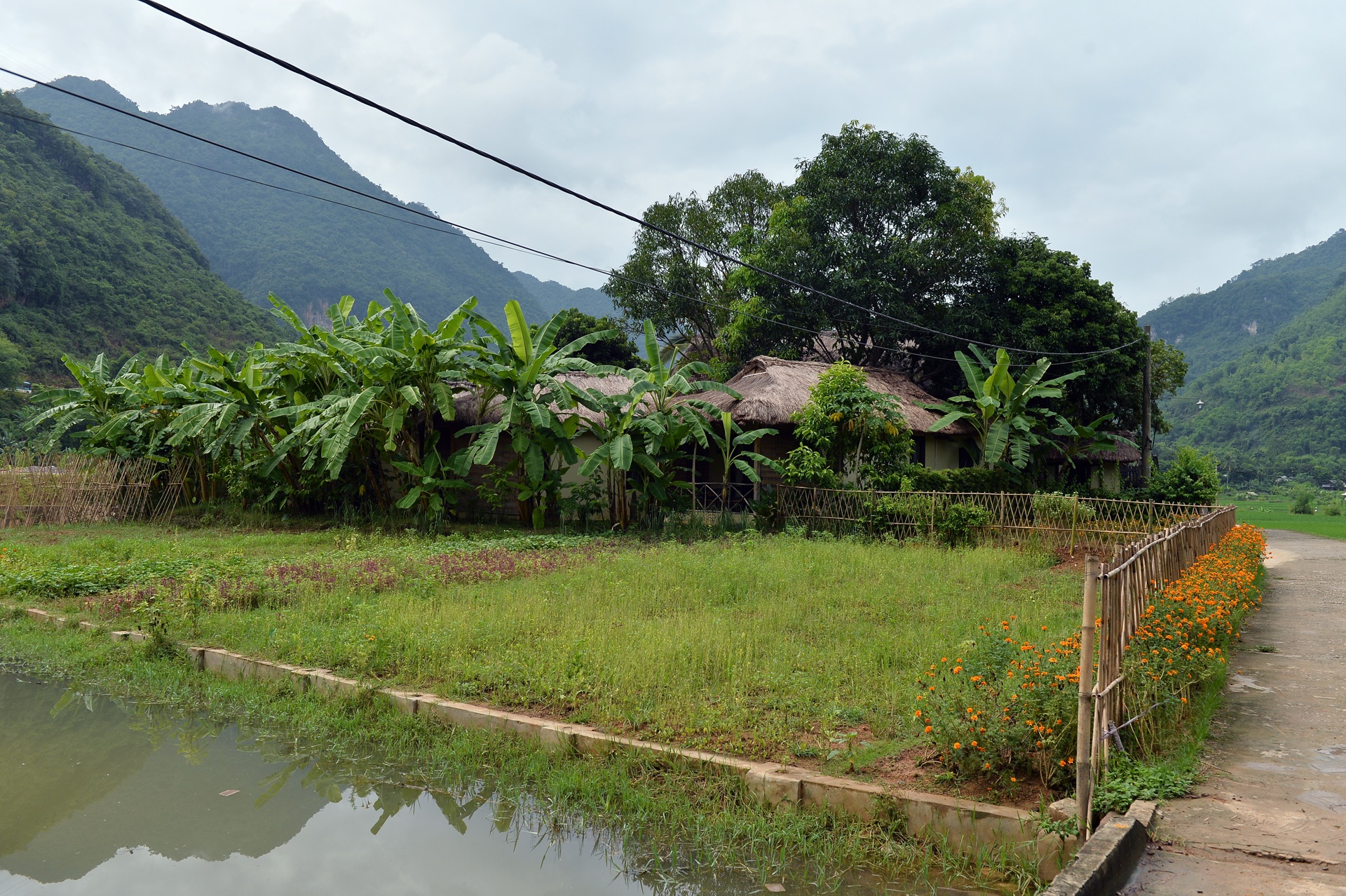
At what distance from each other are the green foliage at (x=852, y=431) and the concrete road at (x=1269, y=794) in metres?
8.72

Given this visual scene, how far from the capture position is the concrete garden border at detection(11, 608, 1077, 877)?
3664 millimetres

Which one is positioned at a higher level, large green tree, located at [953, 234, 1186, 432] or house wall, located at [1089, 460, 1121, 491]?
large green tree, located at [953, 234, 1186, 432]

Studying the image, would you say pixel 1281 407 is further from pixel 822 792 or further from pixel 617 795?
pixel 617 795

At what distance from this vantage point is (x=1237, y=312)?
204ft

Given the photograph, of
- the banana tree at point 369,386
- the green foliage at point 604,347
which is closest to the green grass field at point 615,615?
the banana tree at point 369,386

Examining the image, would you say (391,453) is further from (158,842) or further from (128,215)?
(128,215)

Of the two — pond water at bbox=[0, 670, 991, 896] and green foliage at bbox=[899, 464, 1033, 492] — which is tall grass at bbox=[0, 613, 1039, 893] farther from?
green foliage at bbox=[899, 464, 1033, 492]

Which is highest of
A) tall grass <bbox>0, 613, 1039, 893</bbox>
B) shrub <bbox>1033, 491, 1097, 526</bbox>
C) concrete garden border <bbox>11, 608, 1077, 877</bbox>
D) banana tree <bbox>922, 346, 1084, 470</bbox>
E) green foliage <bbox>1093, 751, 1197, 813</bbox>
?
banana tree <bbox>922, 346, 1084, 470</bbox>

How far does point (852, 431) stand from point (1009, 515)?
357 centimetres

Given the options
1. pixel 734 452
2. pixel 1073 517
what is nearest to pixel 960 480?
pixel 1073 517

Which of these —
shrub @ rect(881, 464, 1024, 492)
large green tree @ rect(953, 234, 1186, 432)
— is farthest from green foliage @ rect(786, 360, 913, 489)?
large green tree @ rect(953, 234, 1186, 432)

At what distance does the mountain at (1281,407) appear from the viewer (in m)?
44.9

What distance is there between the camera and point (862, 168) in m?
23.0

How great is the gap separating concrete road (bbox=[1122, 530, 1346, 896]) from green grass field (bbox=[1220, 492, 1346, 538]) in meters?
19.7
